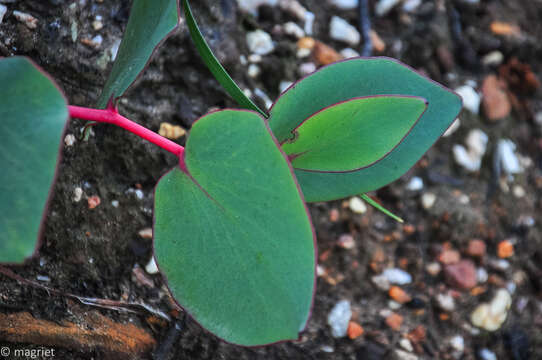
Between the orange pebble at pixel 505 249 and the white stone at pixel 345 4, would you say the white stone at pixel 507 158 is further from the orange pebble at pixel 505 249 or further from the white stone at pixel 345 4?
the white stone at pixel 345 4

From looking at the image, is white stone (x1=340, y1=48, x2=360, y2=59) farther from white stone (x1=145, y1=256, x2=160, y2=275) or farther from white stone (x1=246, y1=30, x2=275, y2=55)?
white stone (x1=145, y1=256, x2=160, y2=275)

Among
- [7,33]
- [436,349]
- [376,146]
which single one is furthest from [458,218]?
[7,33]

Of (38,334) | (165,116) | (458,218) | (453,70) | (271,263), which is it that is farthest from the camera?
(453,70)

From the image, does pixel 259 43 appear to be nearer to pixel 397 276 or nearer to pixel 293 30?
pixel 293 30

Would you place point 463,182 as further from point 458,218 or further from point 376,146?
point 376,146

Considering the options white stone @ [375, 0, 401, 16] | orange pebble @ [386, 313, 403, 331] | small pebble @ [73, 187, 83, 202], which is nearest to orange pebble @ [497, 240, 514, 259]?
orange pebble @ [386, 313, 403, 331]

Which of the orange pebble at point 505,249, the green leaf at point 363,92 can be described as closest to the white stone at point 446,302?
the orange pebble at point 505,249
